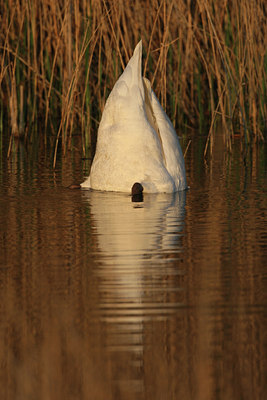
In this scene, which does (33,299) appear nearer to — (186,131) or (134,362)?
(134,362)

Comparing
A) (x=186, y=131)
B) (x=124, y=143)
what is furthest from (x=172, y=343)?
(x=186, y=131)

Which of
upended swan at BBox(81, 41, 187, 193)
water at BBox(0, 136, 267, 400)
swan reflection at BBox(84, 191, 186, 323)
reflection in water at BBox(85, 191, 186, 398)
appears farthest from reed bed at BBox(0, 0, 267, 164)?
water at BBox(0, 136, 267, 400)

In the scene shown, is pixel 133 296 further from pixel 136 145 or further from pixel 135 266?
pixel 136 145

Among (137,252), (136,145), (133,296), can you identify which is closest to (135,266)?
(137,252)

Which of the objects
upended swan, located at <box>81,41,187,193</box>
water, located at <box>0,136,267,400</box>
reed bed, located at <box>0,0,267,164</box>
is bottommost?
water, located at <box>0,136,267,400</box>

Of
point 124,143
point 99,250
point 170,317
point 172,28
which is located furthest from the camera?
point 172,28

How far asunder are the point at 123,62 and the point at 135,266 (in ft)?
20.8

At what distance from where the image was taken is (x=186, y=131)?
11.1m

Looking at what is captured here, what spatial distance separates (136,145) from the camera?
666cm

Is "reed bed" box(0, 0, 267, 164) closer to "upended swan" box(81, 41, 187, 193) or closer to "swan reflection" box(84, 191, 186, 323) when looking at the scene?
"upended swan" box(81, 41, 187, 193)

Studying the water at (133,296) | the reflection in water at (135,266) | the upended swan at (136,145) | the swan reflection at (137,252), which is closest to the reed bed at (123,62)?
the upended swan at (136,145)

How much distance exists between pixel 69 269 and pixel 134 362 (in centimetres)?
129

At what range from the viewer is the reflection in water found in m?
3.53

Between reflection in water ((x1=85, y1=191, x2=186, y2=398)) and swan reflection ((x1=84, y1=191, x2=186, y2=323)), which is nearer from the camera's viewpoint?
reflection in water ((x1=85, y1=191, x2=186, y2=398))
